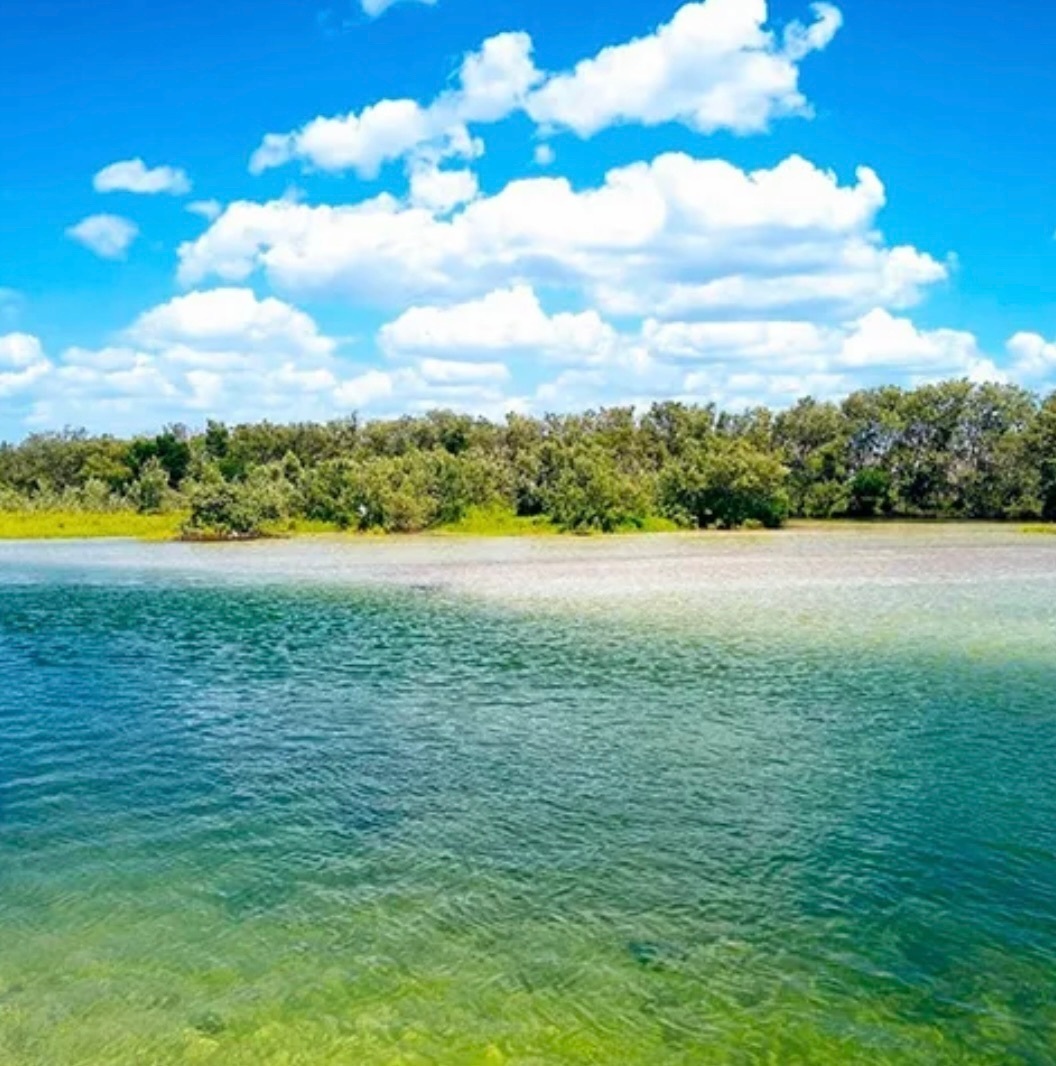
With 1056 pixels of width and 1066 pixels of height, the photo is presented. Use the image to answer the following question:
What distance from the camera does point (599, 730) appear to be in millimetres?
20469

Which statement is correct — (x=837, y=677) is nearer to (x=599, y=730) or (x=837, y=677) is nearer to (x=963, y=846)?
(x=599, y=730)

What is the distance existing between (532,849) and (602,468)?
81.7m

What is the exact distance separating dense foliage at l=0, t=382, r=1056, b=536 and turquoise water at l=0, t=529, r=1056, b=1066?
63.2 metres

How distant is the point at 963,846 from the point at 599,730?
7754 millimetres

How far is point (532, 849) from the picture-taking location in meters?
14.1

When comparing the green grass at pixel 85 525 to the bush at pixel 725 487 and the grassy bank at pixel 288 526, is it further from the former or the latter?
the bush at pixel 725 487

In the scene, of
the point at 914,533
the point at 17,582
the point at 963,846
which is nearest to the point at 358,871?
the point at 963,846

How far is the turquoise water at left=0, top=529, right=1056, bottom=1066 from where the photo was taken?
9.87m

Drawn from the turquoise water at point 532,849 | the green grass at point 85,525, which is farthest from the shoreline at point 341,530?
the turquoise water at point 532,849

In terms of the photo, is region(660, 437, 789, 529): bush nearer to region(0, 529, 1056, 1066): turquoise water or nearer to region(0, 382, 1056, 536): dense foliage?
region(0, 382, 1056, 536): dense foliage

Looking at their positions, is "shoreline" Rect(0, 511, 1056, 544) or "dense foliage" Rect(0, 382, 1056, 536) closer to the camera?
"shoreline" Rect(0, 511, 1056, 544)

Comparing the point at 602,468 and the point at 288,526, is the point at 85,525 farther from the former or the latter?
the point at 602,468

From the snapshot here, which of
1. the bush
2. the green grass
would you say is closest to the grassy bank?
the green grass

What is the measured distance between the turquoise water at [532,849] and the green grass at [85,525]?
68.5 metres
